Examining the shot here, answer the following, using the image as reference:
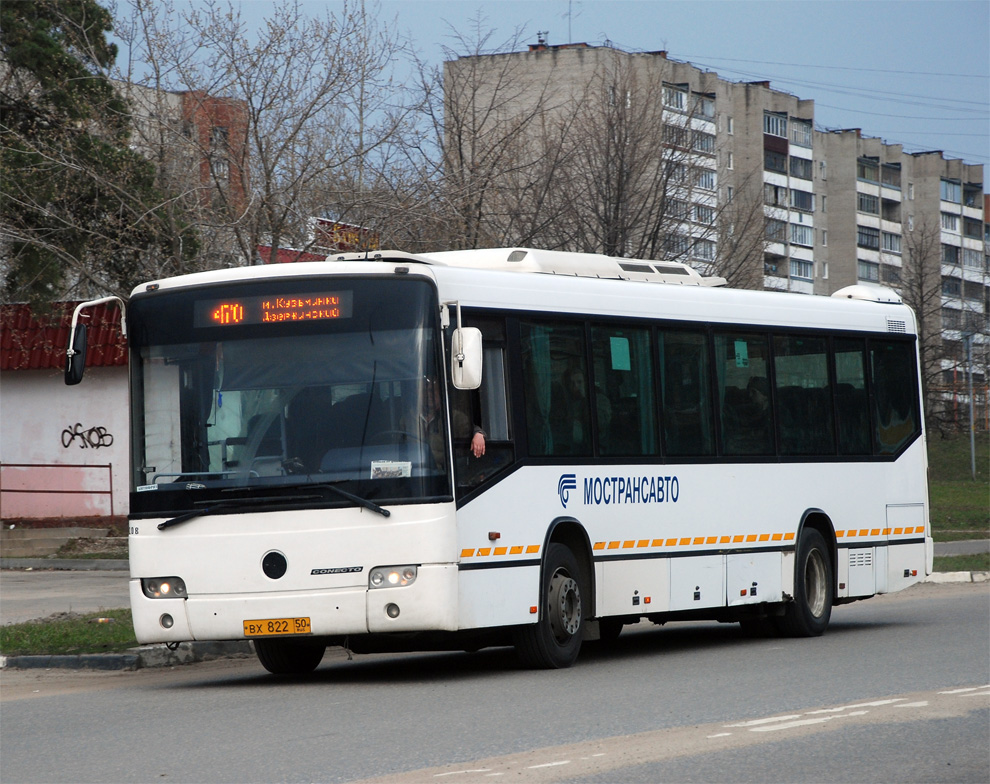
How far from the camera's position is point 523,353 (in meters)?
12.2

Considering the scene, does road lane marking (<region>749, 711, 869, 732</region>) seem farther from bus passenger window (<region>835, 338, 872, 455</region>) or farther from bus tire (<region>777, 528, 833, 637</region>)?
bus passenger window (<region>835, 338, 872, 455</region>)

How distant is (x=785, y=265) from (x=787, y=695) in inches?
3666

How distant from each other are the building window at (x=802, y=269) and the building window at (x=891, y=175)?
447 inches

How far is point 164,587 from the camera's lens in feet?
37.4

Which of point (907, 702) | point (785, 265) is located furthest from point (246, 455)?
point (785, 265)

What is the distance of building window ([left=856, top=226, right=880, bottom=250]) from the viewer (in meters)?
109

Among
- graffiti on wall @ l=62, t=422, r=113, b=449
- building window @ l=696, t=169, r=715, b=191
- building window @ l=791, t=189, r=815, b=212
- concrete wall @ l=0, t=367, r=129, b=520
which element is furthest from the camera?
building window @ l=791, t=189, r=815, b=212

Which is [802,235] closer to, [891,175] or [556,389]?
[891,175]

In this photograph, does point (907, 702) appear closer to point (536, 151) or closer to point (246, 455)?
point (246, 455)

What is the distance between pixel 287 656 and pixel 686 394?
4134 millimetres

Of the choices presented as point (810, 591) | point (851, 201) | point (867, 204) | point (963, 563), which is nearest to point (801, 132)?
point (851, 201)

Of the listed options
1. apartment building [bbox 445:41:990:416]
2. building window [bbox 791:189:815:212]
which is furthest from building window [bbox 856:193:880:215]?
building window [bbox 791:189:815:212]

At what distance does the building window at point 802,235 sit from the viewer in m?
103

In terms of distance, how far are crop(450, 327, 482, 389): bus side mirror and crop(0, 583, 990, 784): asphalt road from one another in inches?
83.4
